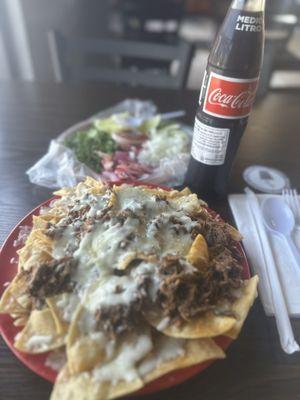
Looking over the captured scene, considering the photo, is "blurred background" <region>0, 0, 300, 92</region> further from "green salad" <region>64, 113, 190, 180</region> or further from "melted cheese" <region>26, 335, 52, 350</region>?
"melted cheese" <region>26, 335, 52, 350</region>

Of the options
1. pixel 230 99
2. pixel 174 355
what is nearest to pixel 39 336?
pixel 174 355

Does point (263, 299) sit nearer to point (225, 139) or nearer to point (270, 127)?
point (225, 139)

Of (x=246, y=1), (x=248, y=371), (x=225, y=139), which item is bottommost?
(x=248, y=371)

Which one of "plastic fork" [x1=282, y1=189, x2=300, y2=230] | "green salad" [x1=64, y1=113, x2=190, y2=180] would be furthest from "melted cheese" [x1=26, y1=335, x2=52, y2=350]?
"plastic fork" [x1=282, y1=189, x2=300, y2=230]

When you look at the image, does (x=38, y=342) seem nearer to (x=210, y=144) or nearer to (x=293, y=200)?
(x=210, y=144)

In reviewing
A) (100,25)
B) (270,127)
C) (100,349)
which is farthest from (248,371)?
(100,25)
